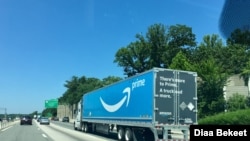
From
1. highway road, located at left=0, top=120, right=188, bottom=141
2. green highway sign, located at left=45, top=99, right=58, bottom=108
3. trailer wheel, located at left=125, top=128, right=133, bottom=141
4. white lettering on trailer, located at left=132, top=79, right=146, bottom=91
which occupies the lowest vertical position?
highway road, located at left=0, top=120, right=188, bottom=141

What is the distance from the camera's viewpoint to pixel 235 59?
3061 inches

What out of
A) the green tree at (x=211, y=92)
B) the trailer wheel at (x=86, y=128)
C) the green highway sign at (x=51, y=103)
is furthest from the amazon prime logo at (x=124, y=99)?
the green highway sign at (x=51, y=103)

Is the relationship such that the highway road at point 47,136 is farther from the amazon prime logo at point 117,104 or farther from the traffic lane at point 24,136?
the amazon prime logo at point 117,104

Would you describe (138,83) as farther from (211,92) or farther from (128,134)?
(211,92)

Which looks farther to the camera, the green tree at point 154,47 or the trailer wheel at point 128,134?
the green tree at point 154,47

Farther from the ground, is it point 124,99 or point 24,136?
point 124,99

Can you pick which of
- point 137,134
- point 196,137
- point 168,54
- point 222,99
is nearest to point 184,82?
point 137,134

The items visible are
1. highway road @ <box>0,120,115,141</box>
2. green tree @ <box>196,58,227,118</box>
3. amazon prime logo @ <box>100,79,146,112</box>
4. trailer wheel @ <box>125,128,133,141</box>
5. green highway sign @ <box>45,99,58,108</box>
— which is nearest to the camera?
amazon prime logo @ <box>100,79,146,112</box>

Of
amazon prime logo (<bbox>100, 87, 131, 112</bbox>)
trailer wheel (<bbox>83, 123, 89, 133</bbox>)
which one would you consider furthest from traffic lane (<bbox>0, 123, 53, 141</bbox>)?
amazon prime logo (<bbox>100, 87, 131, 112</bbox>)

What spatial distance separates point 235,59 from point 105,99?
54259mm

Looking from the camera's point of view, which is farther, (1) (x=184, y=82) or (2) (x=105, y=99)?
(2) (x=105, y=99)

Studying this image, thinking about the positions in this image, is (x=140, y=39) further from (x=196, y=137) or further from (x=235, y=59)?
(x=196, y=137)

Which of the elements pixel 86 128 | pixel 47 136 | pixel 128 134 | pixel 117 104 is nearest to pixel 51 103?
pixel 86 128

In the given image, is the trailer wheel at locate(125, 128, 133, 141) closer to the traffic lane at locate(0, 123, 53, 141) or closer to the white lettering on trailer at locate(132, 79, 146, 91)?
the white lettering on trailer at locate(132, 79, 146, 91)
